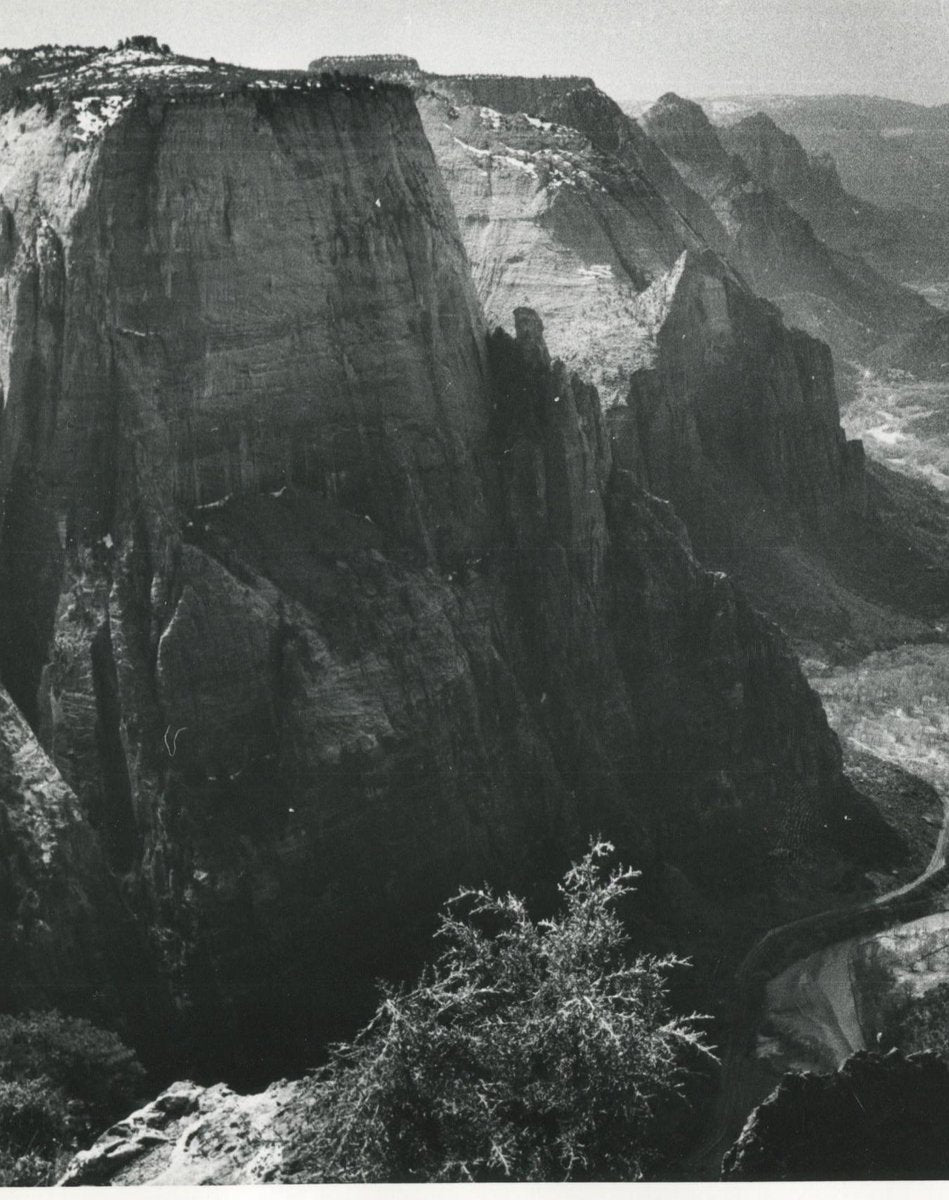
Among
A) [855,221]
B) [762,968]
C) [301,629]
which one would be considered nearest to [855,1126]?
[762,968]

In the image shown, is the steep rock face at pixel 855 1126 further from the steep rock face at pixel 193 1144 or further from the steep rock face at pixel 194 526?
the steep rock face at pixel 194 526

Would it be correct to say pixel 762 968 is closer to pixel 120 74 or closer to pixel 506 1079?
pixel 506 1079

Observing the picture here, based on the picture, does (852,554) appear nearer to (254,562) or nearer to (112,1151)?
(254,562)

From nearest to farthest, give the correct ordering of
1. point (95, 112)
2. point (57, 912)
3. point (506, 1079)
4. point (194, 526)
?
point (506, 1079), point (57, 912), point (95, 112), point (194, 526)

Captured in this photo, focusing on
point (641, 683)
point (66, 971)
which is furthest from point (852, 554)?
point (66, 971)

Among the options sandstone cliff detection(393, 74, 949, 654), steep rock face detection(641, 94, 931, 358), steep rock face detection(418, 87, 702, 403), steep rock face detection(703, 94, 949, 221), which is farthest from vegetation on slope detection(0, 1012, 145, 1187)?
steep rock face detection(641, 94, 931, 358)

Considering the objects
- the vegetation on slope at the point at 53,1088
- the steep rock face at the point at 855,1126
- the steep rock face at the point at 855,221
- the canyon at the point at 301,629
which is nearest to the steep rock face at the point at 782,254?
the steep rock face at the point at 855,221
